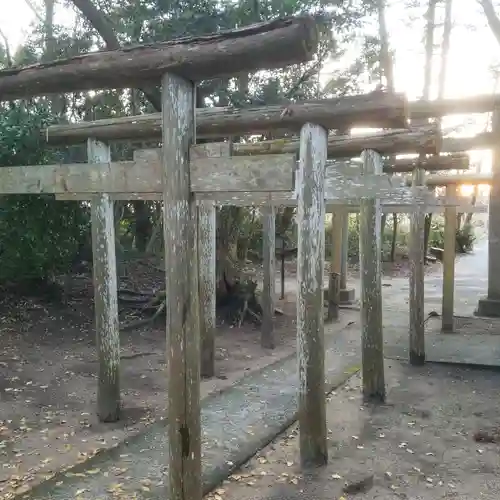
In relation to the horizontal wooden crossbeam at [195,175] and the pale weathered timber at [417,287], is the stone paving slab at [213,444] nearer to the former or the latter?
the pale weathered timber at [417,287]

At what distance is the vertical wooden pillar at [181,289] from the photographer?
3.39 metres

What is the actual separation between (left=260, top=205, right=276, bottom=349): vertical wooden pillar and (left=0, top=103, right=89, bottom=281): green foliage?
3.40m

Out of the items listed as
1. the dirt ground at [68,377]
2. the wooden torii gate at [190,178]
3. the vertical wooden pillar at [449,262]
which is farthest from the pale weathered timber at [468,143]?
the wooden torii gate at [190,178]

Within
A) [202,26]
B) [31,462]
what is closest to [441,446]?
[31,462]

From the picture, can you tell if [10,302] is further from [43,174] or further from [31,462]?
[43,174]

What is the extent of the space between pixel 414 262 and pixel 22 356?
616 cm

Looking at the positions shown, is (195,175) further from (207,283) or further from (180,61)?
(207,283)

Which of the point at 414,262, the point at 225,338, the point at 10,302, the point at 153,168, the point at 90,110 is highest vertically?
the point at 90,110

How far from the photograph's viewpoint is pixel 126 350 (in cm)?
938

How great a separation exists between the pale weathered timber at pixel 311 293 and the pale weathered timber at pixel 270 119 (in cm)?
18

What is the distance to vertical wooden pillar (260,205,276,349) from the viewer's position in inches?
363

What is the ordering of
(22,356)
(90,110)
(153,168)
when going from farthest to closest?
(90,110) < (22,356) < (153,168)

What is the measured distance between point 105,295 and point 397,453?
3.32m

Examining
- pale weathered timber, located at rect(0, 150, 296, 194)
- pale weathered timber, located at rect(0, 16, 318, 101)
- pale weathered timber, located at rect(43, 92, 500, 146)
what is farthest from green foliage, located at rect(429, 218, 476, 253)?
pale weathered timber, located at rect(0, 16, 318, 101)
